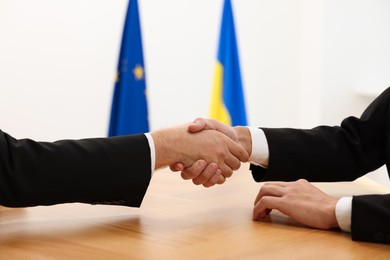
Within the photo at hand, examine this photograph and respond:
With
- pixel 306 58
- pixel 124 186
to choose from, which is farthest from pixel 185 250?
pixel 306 58

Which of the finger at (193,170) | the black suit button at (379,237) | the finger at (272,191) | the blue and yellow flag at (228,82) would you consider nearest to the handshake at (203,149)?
the finger at (193,170)

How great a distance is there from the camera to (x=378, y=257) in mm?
1228

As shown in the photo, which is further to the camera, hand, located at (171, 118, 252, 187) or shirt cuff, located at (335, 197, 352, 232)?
hand, located at (171, 118, 252, 187)

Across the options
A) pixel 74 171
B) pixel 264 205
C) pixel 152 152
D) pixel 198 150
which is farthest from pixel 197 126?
pixel 74 171

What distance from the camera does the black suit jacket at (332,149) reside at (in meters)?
1.94

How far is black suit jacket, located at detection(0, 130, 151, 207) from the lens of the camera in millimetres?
1432

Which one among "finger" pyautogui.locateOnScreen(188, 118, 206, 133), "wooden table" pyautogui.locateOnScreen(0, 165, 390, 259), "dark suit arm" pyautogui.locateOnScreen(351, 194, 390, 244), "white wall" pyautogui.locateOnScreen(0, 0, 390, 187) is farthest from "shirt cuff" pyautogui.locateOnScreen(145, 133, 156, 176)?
"white wall" pyautogui.locateOnScreen(0, 0, 390, 187)

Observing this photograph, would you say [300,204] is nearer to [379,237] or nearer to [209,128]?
[379,237]

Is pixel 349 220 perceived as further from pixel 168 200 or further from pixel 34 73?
pixel 34 73

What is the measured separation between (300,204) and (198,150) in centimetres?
Result: 48

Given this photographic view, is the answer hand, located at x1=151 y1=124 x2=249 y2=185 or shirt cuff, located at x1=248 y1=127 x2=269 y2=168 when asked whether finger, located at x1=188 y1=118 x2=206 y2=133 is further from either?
shirt cuff, located at x1=248 y1=127 x2=269 y2=168

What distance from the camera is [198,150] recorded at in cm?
191

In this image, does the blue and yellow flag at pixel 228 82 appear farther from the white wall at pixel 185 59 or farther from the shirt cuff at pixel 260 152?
the shirt cuff at pixel 260 152

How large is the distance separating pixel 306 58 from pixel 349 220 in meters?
4.38
